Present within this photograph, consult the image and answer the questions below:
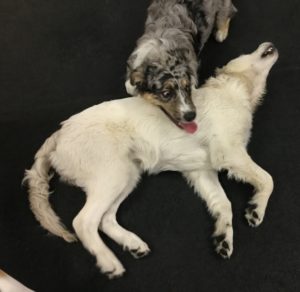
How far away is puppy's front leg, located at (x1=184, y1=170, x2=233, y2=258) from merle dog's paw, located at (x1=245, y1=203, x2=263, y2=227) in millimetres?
137

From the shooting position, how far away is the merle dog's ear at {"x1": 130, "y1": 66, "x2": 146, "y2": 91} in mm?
2850

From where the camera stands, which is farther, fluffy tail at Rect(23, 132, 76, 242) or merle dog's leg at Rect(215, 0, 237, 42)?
merle dog's leg at Rect(215, 0, 237, 42)

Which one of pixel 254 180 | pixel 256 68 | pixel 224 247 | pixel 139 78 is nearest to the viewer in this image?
pixel 224 247

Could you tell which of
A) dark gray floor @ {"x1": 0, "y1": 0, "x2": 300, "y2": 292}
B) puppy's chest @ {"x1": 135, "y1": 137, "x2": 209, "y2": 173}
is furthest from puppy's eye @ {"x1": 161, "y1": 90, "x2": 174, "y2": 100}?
dark gray floor @ {"x1": 0, "y1": 0, "x2": 300, "y2": 292}

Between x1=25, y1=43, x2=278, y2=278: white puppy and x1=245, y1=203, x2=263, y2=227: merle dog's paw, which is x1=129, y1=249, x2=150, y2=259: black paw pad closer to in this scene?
x1=25, y1=43, x2=278, y2=278: white puppy

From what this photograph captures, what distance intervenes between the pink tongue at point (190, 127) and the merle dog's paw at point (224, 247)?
0.81 meters

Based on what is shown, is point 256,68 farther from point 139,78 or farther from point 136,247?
point 136,247

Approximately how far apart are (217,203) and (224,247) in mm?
347

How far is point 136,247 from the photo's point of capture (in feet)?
8.99

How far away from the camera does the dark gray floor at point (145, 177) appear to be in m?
2.69

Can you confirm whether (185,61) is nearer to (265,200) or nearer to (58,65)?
(265,200)

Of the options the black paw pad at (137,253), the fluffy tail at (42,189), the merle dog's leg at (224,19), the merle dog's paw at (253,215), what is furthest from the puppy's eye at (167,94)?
the merle dog's leg at (224,19)

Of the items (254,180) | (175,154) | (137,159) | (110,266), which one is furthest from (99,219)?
(254,180)

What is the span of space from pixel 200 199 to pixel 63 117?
1569 mm
